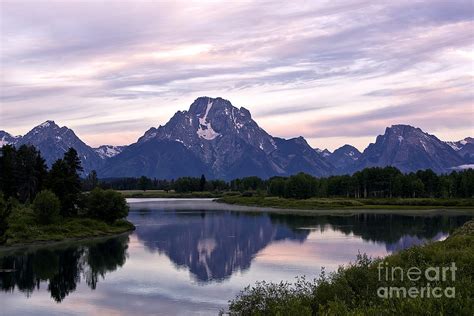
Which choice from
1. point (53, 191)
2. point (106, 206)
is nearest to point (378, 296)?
point (106, 206)

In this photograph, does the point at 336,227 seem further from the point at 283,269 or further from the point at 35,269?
Result: the point at 35,269

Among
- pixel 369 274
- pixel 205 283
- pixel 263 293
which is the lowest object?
pixel 205 283

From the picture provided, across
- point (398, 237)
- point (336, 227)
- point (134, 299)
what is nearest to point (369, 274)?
point (134, 299)

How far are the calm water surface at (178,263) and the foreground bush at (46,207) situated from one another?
9.64 metres

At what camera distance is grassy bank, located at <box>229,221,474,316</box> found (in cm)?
1703

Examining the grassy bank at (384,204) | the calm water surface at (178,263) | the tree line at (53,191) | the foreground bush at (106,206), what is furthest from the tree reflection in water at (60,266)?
the grassy bank at (384,204)

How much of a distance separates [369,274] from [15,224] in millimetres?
76611

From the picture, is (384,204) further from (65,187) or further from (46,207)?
(46,207)

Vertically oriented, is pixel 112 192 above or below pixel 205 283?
above

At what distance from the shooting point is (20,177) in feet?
388

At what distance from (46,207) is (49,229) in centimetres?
402

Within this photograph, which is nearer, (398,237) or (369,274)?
(369,274)

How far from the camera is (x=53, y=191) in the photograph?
105 meters

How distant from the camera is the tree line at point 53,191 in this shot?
94.9m
